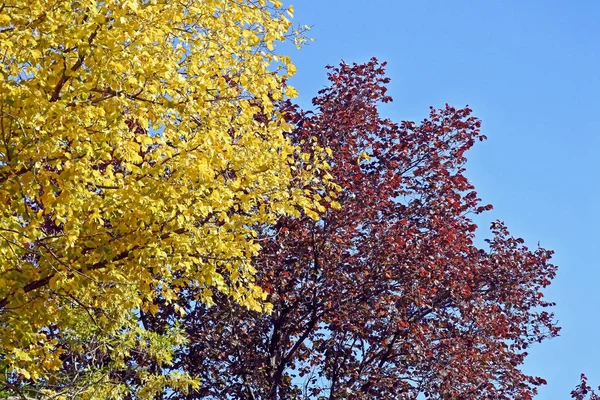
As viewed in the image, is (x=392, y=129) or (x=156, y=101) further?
(x=392, y=129)

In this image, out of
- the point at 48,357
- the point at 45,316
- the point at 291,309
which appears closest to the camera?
the point at 45,316

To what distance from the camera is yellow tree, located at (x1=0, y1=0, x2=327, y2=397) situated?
8234 mm

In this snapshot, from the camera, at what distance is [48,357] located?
35.8 feet

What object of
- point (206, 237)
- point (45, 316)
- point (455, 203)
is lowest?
point (45, 316)

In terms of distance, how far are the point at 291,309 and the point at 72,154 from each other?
7268mm

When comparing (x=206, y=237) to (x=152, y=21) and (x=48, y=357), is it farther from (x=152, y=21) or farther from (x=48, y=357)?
(x=48, y=357)

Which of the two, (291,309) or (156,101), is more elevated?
(291,309)

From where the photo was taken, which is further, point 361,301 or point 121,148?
point 361,301

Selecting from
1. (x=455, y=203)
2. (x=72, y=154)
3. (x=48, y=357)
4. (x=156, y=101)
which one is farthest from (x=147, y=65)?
(x=455, y=203)

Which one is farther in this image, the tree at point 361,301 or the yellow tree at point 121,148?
the tree at point 361,301

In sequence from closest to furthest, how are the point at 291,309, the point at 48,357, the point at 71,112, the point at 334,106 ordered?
the point at 71,112, the point at 48,357, the point at 291,309, the point at 334,106

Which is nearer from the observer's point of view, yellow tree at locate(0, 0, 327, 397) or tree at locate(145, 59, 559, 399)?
yellow tree at locate(0, 0, 327, 397)

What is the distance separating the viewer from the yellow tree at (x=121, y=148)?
8.23 metres

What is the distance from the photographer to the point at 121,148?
8.53m
